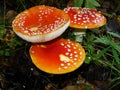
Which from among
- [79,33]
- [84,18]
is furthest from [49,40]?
[79,33]

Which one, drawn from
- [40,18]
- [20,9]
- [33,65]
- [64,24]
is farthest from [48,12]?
[20,9]

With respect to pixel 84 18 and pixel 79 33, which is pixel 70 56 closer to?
pixel 84 18

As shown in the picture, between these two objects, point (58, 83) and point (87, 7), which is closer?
point (58, 83)

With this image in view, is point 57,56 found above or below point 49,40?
below

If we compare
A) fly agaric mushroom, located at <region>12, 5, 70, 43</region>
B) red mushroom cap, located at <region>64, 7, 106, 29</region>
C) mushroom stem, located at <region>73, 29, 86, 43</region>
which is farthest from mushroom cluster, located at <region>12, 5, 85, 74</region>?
mushroom stem, located at <region>73, 29, 86, 43</region>

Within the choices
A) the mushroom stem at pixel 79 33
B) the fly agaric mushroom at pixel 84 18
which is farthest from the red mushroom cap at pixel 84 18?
the mushroom stem at pixel 79 33

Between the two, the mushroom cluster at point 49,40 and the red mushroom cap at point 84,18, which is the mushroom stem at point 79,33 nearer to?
the red mushroom cap at point 84,18

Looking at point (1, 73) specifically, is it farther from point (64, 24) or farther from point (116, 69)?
point (116, 69)

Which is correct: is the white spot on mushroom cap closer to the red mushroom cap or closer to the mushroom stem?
the red mushroom cap
